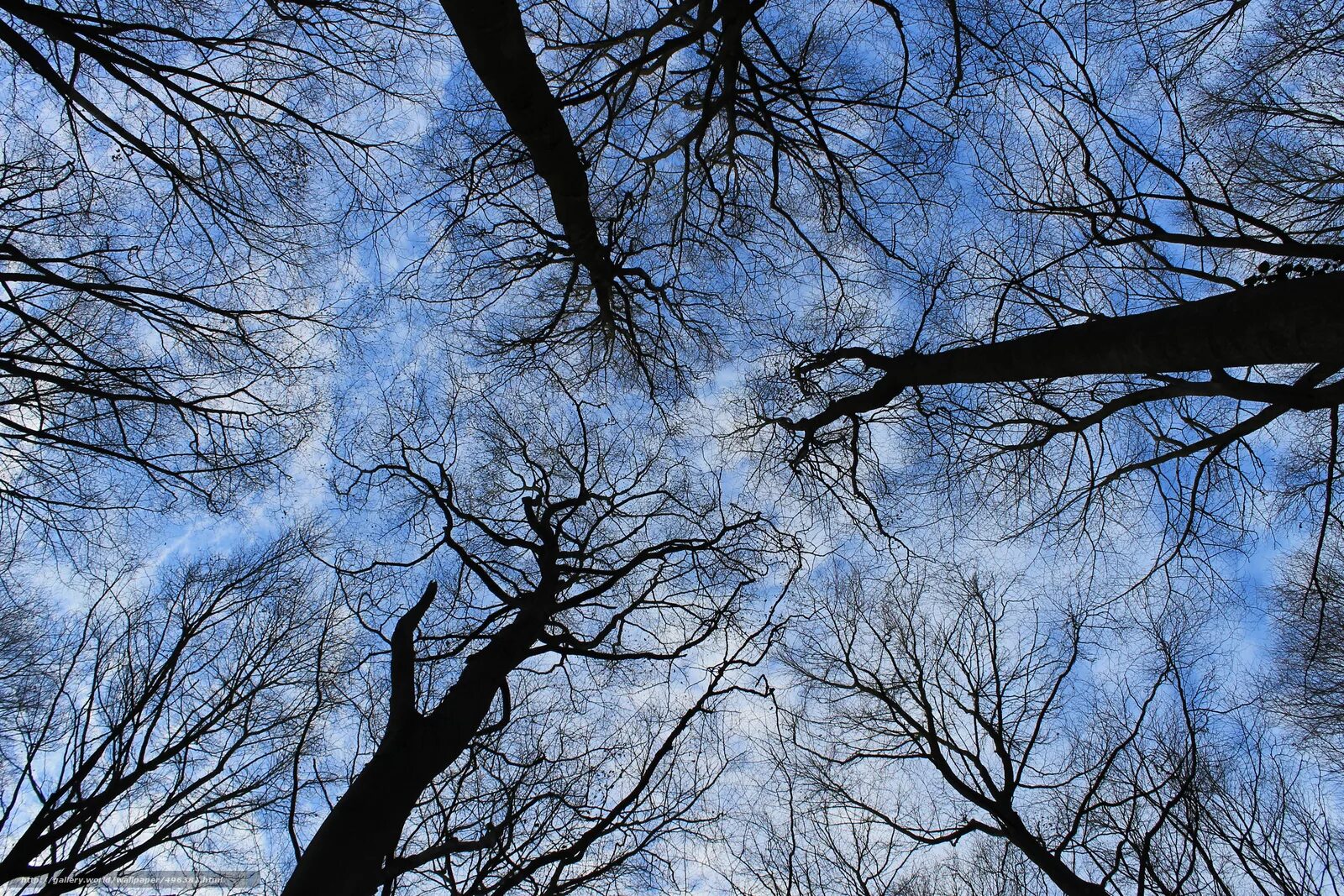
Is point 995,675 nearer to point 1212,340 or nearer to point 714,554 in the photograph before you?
point 714,554

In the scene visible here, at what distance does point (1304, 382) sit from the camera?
3.97 meters

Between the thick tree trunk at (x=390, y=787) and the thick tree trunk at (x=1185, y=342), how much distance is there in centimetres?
431

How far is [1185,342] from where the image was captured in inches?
143

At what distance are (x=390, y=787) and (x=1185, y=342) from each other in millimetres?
A: 5292

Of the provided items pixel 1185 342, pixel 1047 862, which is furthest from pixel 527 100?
pixel 1047 862

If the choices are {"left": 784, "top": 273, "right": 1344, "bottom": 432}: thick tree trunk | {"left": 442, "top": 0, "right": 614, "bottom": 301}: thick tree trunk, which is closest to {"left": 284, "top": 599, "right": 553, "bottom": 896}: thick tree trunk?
{"left": 442, "top": 0, "right": 614, "bottom": 301}: thick tree trunk

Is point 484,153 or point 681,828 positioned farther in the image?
point 484,153

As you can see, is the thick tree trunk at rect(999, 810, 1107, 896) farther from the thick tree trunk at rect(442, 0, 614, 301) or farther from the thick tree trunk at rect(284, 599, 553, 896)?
the thick tree trunk at rect(442, 0, 614, 301)

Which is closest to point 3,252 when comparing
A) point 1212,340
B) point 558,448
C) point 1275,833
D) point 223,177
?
point 223,177

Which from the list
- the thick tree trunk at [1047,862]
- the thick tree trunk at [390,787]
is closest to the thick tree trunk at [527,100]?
the thick tree trunk at [390,787]

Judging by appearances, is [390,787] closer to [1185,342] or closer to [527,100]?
[527,100]

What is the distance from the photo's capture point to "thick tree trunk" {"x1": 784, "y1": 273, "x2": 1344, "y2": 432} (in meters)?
3.11

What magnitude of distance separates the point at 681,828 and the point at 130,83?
6938 mm

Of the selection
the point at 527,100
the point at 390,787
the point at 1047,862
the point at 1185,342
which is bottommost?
the point at 390,787
